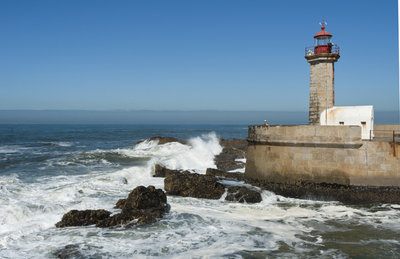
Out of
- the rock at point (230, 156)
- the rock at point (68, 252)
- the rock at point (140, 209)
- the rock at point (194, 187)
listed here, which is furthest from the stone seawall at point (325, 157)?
the rock at point (68, 252)

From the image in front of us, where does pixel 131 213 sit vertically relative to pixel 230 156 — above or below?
above

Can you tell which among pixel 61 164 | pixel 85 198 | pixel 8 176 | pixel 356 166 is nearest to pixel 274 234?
pixel 356 166

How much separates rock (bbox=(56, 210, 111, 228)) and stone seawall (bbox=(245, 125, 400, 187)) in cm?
610

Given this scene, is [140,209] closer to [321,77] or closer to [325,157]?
[325,157]

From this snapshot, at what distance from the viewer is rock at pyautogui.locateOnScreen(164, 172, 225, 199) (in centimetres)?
1047

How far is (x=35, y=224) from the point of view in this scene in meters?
7.59

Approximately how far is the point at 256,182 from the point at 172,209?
13.4 ft

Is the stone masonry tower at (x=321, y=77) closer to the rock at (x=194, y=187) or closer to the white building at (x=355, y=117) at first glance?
the white building at (x=355, y=117)

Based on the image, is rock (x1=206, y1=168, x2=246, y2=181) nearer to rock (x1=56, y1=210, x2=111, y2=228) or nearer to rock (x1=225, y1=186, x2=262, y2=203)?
rock (x1=225, y1=186, x2=262, y2=203)

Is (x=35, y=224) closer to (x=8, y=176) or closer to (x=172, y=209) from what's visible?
(x=172, y=209)

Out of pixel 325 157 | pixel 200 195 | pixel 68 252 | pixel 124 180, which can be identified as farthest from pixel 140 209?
pixel 325 157

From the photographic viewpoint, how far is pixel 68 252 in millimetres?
5984

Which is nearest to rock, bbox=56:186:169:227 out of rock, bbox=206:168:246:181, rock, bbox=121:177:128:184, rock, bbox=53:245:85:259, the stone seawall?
rock, bbox=53:245:85:259

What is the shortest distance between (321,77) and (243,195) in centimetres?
663
